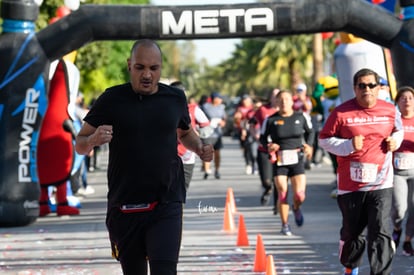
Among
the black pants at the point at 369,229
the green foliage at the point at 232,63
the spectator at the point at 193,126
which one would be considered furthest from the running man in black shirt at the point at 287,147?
the black pants at the point at 369,229

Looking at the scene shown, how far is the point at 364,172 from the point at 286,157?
16.5 feet

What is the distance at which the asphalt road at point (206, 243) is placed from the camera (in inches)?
429

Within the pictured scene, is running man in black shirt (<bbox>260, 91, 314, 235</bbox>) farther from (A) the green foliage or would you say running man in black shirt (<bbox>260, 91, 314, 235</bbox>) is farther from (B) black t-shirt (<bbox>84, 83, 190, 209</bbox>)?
(B) black t-shirt (<bbox>84, 83, 190, 209</bbox>)

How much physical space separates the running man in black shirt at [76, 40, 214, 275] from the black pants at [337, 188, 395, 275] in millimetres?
2914

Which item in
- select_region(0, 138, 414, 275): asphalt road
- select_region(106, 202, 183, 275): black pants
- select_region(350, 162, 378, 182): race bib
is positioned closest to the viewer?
select_region(106, 202, 183, 275): black pants

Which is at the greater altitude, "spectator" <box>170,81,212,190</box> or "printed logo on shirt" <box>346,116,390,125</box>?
"printed logo on shirt" <box>346,116,390,125</box>

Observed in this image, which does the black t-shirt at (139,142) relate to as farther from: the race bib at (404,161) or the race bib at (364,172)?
the race bib at (404,161)

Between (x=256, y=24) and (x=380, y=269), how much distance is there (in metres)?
6.53

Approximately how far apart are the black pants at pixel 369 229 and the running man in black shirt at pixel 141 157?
2914 mm

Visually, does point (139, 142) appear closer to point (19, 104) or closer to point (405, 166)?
point (405, 166)

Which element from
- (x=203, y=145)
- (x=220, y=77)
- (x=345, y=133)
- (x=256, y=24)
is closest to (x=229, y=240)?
(x=256, y=24)

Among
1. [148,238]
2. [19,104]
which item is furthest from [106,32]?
[148,238]

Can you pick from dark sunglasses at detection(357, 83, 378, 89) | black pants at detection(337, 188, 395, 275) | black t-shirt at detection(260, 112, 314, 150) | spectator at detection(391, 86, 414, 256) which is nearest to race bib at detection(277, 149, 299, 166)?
black t-shirt at detection(260, 112, 314, 150)

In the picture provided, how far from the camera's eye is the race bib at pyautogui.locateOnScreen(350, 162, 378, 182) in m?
9.00
